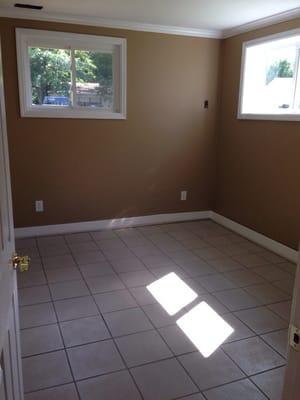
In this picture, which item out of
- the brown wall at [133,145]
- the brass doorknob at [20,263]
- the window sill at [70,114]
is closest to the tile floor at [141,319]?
the brown wall at [133,145]

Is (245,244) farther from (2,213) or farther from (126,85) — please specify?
(2,213)

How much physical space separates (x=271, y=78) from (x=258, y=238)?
1751mm

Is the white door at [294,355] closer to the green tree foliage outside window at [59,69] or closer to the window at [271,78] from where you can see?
the window at [271,78]

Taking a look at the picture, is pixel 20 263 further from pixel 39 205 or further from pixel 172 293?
pixel 39 205

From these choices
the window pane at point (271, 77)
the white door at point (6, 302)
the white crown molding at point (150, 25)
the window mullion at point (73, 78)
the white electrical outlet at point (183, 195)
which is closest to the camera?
the white door at point (6, 302)

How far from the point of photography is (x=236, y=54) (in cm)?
408

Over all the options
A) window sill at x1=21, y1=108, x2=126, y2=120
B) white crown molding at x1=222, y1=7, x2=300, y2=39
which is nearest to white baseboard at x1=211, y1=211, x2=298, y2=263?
window sill at x1=21, y1=108, x2=126, y2=120

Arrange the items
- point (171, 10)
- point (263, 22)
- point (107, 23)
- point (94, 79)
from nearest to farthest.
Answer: point (171, 10) → point (263, 22) → point (107, 23) → point (94, 79)

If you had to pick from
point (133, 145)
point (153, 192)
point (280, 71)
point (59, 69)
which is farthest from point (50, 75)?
point (280, 71)

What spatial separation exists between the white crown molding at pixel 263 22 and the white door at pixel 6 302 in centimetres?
305

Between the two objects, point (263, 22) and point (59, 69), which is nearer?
point (263, 22)

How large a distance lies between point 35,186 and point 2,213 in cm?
289

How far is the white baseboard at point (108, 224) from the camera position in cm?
399

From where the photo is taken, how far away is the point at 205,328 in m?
2.34
